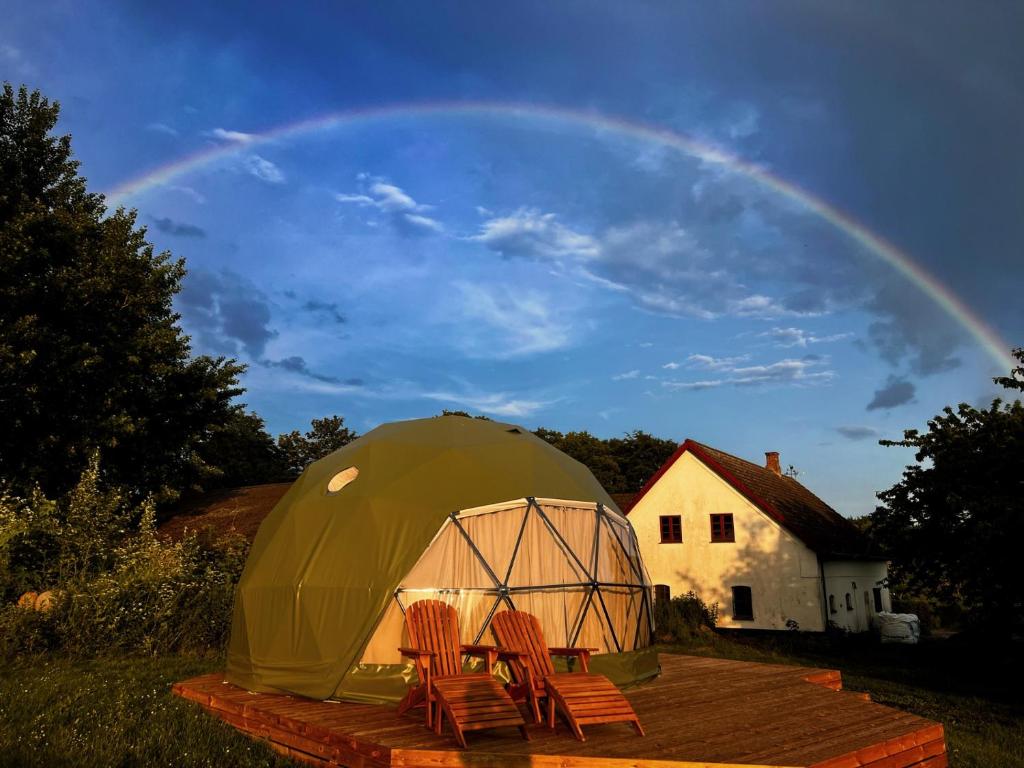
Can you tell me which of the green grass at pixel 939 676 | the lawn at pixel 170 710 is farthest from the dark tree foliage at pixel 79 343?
the green grass at pixel 939 676

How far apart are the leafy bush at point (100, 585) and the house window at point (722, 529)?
15.9 m

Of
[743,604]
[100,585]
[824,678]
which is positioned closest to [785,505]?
[743,604]

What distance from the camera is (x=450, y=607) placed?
7.45m

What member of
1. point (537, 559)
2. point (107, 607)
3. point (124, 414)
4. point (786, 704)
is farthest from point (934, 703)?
point (124, 414)

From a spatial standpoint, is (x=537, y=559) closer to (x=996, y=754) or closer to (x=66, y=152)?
(x=996, y=754)

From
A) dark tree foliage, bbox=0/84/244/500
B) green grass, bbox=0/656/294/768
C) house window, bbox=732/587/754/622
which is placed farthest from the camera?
house window, bbox=732/587/754/622

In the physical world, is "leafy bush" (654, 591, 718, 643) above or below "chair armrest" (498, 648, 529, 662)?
below

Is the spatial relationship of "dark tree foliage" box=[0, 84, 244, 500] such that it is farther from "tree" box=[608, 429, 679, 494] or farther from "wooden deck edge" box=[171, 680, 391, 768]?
"tree" box=[608, 429, 679, 494]

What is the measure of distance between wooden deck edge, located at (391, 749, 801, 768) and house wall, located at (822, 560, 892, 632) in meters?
19.5

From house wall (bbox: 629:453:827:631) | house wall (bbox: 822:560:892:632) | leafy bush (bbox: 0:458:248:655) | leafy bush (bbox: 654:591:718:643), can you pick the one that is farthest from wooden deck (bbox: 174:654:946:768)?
house wall (bbox: 822:560:892:632)

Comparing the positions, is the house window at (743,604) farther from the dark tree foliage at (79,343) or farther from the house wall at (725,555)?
the dark tree foliage at (79,343)

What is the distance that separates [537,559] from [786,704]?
120 inches

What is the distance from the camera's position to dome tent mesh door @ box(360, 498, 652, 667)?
298 inches

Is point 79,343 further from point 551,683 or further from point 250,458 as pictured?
point 250,458
